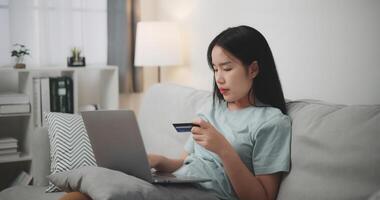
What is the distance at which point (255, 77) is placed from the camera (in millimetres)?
1982

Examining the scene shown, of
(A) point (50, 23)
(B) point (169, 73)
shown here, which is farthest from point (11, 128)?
(B) point (169, 73)

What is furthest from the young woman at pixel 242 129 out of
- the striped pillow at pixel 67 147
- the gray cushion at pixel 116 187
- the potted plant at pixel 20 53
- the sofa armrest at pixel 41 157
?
the potted plant at pixel 20 53

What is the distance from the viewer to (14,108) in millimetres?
3139

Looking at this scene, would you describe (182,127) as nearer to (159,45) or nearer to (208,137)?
(208,137)

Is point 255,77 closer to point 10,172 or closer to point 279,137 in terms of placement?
point 279,137

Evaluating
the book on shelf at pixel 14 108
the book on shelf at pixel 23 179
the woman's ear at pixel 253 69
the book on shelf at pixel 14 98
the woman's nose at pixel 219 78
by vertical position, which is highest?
the woman's ear at pixel 253 69

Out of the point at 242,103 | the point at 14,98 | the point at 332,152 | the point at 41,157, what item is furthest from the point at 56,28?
the point at 332,152

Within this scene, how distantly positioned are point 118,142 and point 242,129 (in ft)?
1.54

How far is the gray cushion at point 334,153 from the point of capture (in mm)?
1566

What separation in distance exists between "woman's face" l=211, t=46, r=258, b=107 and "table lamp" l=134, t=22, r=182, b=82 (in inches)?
54.7

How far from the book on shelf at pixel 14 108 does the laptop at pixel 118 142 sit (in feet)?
5.14

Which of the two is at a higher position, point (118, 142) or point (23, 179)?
point (118, 142)

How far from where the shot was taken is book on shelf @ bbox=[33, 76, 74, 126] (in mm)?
3264

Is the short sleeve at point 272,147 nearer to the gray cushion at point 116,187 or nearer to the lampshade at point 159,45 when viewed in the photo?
the gray cushion at point 116,187
